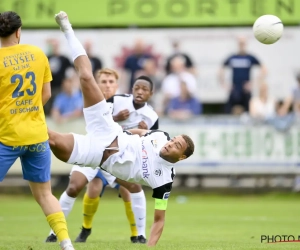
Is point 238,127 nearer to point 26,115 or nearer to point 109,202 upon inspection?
point 109,202

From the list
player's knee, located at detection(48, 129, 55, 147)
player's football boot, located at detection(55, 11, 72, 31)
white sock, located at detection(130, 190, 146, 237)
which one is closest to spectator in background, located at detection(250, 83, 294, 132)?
white sock, located at detection(130, 190, 146, 237)

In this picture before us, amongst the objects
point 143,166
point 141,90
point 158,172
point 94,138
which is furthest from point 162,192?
point 141,90

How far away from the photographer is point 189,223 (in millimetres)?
15430

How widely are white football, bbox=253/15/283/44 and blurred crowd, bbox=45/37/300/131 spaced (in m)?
10.1

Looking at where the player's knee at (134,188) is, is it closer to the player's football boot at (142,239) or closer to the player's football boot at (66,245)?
the player's football boot at (142,239)

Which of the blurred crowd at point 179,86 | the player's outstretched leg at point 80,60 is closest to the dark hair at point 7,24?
the player's outstretched leg at point 80,60

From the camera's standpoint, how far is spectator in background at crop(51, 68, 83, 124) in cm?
2130

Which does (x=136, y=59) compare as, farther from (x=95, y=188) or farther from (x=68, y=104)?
(x=95, y=188)

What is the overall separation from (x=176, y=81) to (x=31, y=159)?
44.1 ft

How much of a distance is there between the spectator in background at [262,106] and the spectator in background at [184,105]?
1.53m

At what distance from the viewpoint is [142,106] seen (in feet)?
40.0

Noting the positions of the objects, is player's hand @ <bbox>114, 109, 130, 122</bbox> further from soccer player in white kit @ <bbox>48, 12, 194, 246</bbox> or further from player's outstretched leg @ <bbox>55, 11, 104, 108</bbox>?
player's outstretched leg @ <bbox>55, 11, 104, 108</bbox>

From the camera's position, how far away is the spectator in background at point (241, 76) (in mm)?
21734

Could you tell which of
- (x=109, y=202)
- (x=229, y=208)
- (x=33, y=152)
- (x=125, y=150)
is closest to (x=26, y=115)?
(x=33, y=152)
